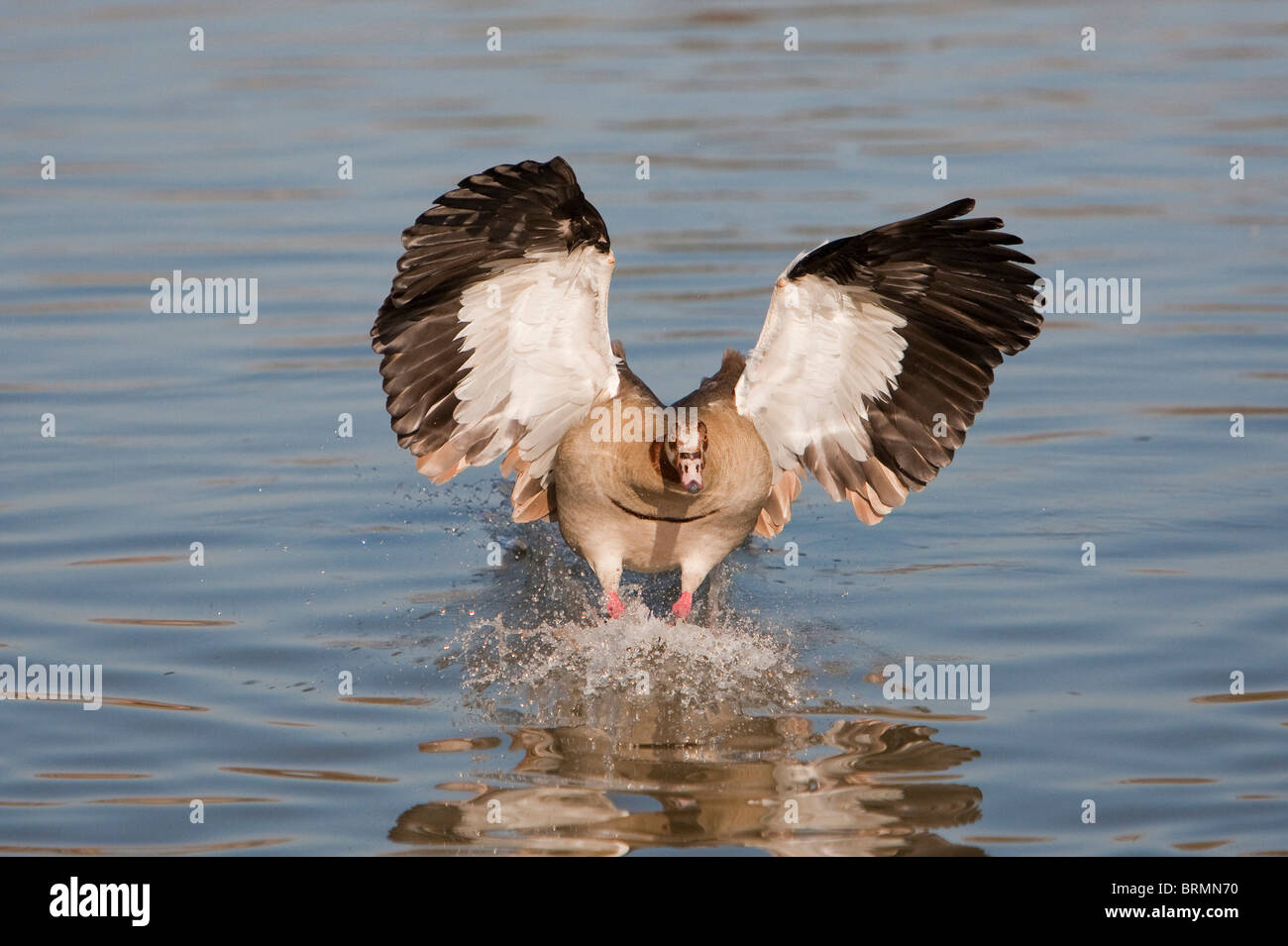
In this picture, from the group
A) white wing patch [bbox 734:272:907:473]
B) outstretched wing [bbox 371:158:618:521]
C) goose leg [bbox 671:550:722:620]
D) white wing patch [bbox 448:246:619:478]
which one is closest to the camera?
outstretched wing [bbox 371:158:618:521]

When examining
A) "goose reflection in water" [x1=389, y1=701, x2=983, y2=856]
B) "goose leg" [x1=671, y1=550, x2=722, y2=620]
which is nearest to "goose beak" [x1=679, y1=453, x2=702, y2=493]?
"goose leg" [x1=671, y1=550, x2=722, y2=620]

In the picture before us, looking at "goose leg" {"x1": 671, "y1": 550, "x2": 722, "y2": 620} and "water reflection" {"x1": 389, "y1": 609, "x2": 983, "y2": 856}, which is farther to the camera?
"goose leg" {"x1": 671, "y1": 550, "x2": 722, "y2": 620}

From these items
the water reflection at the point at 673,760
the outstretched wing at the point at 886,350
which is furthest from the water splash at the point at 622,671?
the outstretched wing at the point at 886,350

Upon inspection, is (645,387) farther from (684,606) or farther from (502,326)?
(684,606)

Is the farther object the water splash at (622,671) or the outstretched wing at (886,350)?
the water splash at (622,671)

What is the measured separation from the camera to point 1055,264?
13.2m

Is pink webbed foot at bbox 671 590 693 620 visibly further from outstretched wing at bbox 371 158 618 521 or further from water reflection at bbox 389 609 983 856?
outstretched wing at bbox 371 158 618 521

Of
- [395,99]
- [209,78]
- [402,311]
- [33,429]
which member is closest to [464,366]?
[402,311]

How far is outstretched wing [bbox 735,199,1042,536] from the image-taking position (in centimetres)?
701

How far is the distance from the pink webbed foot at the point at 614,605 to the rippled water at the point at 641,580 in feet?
0.28

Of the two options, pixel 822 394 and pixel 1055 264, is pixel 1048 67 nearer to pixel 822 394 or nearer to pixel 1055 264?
pixel 1055 264

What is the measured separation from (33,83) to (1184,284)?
1321 cm

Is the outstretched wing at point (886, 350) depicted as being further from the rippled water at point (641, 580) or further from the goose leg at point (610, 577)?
the goose leg at point (610, 577)

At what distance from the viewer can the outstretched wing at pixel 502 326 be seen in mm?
6711
